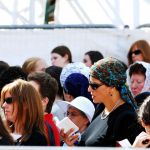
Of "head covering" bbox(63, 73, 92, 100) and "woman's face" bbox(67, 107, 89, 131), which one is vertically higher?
"head covering" bbox(63, 73, 92, 100)

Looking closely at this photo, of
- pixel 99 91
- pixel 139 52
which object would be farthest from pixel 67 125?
pixel 139 52

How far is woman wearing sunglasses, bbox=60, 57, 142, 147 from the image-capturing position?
6.41 meters

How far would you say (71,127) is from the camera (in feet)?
22.1

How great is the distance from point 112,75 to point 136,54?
343 cm

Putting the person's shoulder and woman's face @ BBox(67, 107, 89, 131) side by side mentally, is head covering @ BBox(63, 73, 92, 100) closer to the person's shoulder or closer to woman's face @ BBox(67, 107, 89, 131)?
woman's face @ BBox(67, 107, 89, 131)

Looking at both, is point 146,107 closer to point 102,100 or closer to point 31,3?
point 102,100

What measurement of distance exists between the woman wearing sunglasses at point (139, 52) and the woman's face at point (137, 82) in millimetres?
1445

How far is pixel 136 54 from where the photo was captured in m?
10.2

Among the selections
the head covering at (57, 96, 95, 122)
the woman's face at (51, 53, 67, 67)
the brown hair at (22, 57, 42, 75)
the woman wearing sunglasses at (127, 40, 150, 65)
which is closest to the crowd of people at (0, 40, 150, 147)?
the head covering at (57, 96, 95, 122)

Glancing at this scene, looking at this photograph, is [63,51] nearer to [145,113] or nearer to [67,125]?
[67,125]

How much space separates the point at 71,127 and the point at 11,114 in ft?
1.74

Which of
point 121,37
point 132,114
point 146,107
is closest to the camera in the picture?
point 146,107

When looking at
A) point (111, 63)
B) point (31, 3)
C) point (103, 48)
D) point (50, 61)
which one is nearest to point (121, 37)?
point (103, 48)

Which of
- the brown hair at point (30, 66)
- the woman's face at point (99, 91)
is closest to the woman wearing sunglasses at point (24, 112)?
the woman's face at point (99, 91)
